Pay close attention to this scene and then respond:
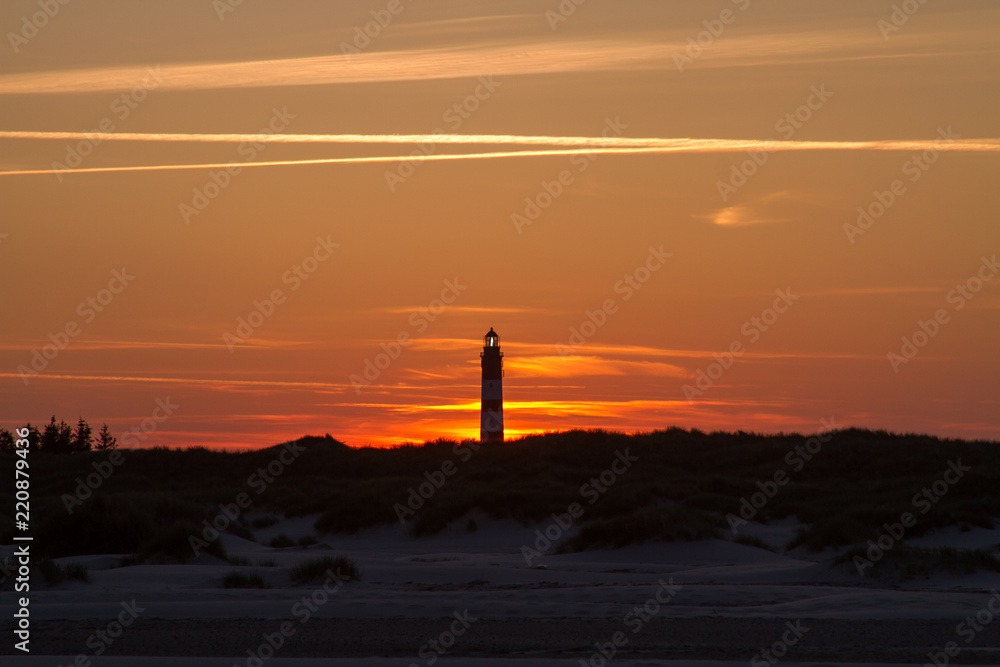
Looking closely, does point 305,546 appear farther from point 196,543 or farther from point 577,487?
point 577,487

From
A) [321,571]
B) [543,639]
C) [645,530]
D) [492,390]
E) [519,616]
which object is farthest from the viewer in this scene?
[492,390]

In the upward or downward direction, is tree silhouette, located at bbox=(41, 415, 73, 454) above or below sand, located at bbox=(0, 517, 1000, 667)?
above

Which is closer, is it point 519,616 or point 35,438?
point 519,616

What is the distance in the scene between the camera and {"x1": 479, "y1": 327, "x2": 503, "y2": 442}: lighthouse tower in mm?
49312

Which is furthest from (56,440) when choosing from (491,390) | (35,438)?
(491,390)

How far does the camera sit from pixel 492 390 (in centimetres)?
4950

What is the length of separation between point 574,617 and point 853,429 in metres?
32.6

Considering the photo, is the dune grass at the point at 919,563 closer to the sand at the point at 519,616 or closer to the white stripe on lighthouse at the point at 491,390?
the sand at the point at 519,616

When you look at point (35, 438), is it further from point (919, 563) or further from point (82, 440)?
point (919, 563)

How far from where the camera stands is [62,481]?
43500mm

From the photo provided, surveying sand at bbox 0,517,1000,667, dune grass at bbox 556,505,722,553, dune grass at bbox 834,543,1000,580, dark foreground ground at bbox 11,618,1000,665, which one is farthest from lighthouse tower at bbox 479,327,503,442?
dark foreground ground at bbox 11,618,1000,665

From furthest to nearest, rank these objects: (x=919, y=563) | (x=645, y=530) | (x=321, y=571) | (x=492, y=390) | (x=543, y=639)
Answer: (x=492, y=390)
(x=645, y=530)
(x=321, y=571)
(x=919, y=563)
(x=543, y=639)

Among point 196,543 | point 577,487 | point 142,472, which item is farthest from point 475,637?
point 142,472

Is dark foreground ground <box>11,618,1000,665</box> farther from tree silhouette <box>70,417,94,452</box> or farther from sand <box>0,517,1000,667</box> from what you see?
tree silhouette <box>70,417,94,452</box>
